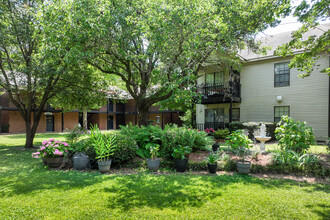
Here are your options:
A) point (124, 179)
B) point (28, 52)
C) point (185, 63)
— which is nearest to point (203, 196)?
point (124, 179)

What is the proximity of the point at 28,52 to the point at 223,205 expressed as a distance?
1183 centimetres

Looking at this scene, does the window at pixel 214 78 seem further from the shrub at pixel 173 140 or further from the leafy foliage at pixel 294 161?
the leafy foliage at pixel 294 161

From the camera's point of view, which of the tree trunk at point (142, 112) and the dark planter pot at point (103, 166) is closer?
the dark planter pot at point (103, 166)

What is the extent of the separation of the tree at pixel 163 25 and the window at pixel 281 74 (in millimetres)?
5961

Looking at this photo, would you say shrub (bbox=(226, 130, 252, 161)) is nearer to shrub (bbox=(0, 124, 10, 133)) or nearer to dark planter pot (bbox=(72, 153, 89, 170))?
dark planter pot (bbox=(72, 153, 89, 170))

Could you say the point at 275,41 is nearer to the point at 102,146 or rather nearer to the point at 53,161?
the point at 102,146

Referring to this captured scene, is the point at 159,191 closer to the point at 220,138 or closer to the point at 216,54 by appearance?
the point at 216,54

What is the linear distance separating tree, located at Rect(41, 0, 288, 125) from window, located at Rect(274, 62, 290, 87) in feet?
19.6

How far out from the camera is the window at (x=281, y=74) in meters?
13.8

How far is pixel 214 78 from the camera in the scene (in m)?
16.5

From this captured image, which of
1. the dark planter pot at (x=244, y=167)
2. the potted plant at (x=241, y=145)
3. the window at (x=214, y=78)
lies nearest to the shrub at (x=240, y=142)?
the potted plant at (x=241, y=145)

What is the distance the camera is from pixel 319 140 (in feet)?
40.8

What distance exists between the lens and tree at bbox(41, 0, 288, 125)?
736 centimetres

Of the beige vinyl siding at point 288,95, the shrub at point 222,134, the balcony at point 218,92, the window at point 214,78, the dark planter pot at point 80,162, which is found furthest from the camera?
the window at point 214,78
